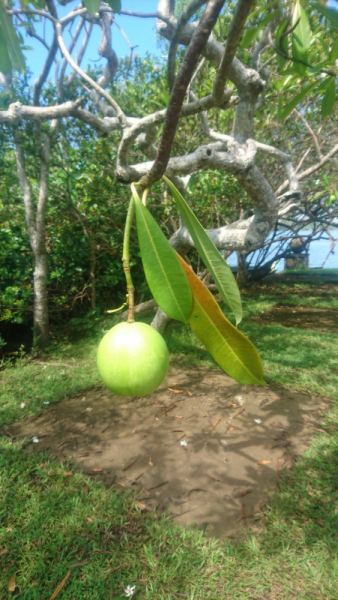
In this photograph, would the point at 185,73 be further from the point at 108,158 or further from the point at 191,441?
the point at 108,158

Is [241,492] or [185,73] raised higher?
[185,73]

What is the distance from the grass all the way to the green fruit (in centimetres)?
139

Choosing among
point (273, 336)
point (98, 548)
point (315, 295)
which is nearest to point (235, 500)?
point (98, 548)

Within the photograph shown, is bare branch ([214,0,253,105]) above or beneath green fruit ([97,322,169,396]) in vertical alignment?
above

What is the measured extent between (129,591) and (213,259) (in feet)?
5.43

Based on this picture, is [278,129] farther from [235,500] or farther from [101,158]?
[235,500]

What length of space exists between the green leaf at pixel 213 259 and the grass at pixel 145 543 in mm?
1545

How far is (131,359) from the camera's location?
0.79 m

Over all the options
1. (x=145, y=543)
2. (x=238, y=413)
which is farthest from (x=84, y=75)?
(x=145, y=543)

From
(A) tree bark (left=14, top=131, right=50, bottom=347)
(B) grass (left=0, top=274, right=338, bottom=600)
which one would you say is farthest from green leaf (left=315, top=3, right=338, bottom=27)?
(A) tree bark (left=14, top=131, right=50, bottom=347)

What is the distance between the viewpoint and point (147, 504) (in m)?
2.10

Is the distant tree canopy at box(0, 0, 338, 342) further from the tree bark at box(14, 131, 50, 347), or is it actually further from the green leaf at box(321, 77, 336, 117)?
the green leaf at box(321, 77, 336, 117)

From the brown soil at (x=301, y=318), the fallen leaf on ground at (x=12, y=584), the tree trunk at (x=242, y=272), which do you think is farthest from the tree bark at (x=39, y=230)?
the tree trunk at (x=242, y=272)

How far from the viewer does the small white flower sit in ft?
5.16
